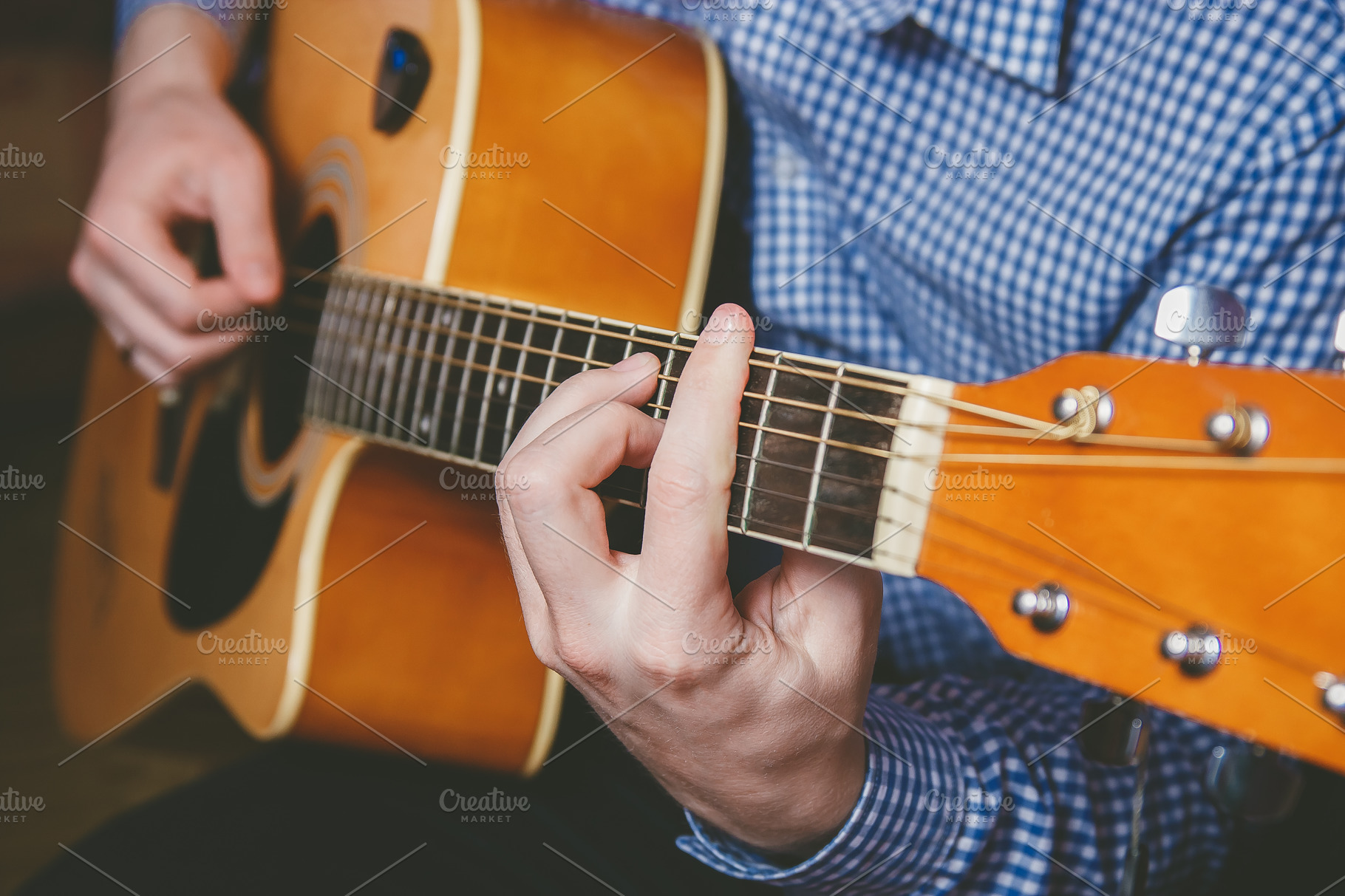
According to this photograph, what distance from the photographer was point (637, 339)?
0.47 metres

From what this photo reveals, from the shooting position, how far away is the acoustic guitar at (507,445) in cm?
33

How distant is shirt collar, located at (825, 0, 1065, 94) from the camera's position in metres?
0.56

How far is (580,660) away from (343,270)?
427mm

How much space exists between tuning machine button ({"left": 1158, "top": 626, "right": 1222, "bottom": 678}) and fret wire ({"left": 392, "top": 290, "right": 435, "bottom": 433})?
18.6 inches

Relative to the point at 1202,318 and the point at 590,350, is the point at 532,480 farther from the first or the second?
the point at 1202,318

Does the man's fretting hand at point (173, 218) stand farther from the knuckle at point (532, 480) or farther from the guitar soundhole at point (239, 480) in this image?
the knuckle at point (532, 480)

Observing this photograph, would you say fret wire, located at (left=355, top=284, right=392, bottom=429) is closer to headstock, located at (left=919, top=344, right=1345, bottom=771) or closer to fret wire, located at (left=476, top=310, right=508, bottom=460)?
fret wire, located at (left=476, top=310, right=508, bottom=460)

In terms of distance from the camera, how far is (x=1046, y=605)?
35cm

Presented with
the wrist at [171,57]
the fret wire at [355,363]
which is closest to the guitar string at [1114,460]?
the fret wire at [355,363]

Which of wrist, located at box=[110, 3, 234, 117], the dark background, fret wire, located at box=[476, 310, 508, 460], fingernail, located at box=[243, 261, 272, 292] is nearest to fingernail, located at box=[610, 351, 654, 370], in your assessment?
fret wire, located at box=[476, 310, 508, 460]

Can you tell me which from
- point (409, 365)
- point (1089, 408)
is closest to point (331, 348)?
point (409, 365)

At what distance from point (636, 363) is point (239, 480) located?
0.53 meters

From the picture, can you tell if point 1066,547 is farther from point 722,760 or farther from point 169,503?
point 169,503

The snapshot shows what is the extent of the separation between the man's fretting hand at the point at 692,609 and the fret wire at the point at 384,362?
0.22 meters
